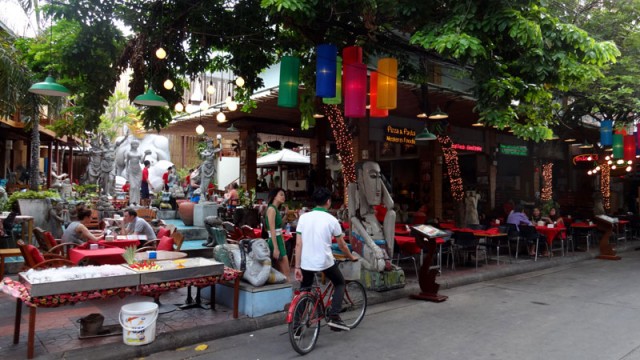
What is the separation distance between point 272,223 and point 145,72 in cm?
460

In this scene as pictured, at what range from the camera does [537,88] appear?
24.1 feet

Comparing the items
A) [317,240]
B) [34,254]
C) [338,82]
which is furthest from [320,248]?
[338,82]

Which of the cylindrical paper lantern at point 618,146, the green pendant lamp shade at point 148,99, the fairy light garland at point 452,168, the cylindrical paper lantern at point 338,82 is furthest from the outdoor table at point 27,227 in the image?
the cylindrical paper lantern at point 618,146

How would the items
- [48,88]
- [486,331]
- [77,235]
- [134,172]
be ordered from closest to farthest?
[486,331], [48,88], [77,235], [134,172]

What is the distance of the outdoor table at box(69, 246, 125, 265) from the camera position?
258 inches

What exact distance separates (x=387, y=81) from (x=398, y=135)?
7.88 m

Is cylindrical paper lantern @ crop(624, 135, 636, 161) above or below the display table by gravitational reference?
above

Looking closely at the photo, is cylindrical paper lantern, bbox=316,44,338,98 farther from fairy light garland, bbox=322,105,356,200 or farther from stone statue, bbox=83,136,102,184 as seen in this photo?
stone statue, bbox=83,136,102,184

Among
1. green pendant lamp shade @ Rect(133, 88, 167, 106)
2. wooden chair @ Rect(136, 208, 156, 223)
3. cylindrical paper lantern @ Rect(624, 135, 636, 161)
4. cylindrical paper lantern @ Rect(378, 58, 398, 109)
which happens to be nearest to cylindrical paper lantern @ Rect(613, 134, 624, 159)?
cylindrical paper lantern @ Rect(624, 135, 636, 161)

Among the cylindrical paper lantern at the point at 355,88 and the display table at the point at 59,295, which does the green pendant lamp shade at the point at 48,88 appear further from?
the cylindrical paper lantern at the point at 355,88

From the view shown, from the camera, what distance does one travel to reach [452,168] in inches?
736

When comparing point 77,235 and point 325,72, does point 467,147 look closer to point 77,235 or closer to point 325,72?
point 325,72

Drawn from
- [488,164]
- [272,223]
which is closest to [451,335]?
[272,223]

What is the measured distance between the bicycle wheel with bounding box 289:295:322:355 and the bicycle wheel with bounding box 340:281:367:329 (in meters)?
0.76
